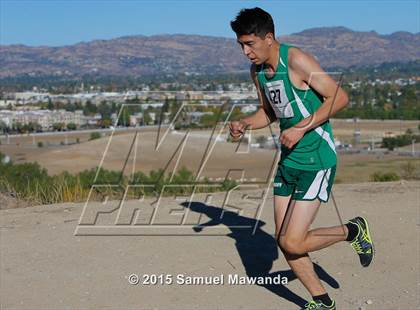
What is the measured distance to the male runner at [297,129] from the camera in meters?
4.79

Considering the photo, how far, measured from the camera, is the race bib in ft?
16.1

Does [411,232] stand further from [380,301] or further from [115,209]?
[115,209]

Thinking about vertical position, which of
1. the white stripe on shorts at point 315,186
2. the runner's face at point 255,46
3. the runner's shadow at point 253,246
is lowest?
the runner's shadow at point 253,246

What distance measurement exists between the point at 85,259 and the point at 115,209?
93.6 inches

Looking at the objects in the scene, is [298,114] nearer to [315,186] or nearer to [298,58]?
[298,58]

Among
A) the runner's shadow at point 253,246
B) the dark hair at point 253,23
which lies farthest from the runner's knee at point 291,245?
the dark hair at point 253,23

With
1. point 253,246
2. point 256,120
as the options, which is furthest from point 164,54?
point 256,120

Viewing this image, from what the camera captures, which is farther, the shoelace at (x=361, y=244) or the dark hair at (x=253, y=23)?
the shoelace at (x=361, y=244)

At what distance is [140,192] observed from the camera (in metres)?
11.6

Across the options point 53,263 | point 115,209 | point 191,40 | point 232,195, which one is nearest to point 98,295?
point 53,263

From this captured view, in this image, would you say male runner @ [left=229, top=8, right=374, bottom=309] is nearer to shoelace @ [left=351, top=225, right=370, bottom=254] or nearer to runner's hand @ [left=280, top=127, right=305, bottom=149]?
runner's hand @ [left=280, top=127, right=305, bottom=149]

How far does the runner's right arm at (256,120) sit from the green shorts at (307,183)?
0.46 m

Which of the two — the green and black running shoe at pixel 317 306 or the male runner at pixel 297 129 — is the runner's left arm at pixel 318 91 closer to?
the male runner at pixel 297 129

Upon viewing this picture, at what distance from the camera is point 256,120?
550cm
